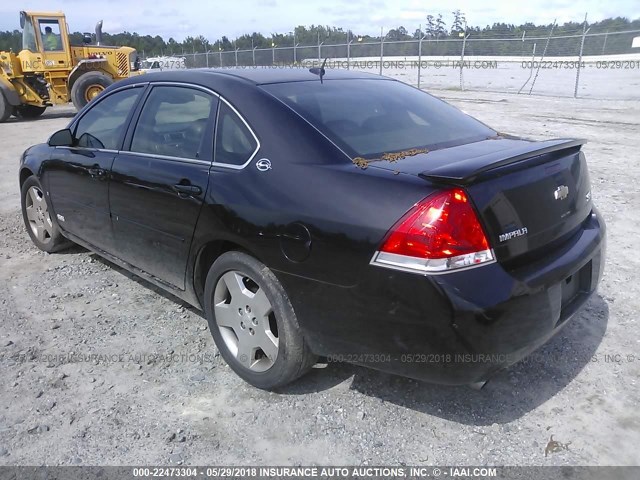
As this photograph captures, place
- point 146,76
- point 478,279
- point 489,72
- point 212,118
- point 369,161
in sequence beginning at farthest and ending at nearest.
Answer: point 489,72 < point 146,76 < point 212,118 < point 369,161 < point 478,279

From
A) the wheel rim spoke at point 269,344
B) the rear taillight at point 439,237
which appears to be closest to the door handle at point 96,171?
the wheel rim spoke at point 269,344

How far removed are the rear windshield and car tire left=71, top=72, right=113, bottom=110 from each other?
14.3 meters

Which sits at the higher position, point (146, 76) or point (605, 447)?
point (146, 76)

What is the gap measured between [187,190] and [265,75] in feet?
2.79

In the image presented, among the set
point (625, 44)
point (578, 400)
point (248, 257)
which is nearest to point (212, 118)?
point (248, 257)

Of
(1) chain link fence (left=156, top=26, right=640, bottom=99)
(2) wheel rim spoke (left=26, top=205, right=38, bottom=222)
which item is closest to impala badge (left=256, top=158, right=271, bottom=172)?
(2) wheel rim spoke (left=26, top=205, right=38, bottom=222)

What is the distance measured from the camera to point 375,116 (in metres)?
3.09

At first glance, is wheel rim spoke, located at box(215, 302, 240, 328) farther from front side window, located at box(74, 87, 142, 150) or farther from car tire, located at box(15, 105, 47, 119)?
car tire, located at box(15, 105, 47, 119)

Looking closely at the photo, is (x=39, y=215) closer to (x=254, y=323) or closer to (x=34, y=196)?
(x=34, y=196)

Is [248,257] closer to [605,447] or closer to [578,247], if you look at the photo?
[578,247]

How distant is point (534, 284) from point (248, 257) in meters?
1.35

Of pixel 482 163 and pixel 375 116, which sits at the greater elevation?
pixel 375 116

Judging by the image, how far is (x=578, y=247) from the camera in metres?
2.71

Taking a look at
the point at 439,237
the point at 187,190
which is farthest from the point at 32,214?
the point at 439,237
